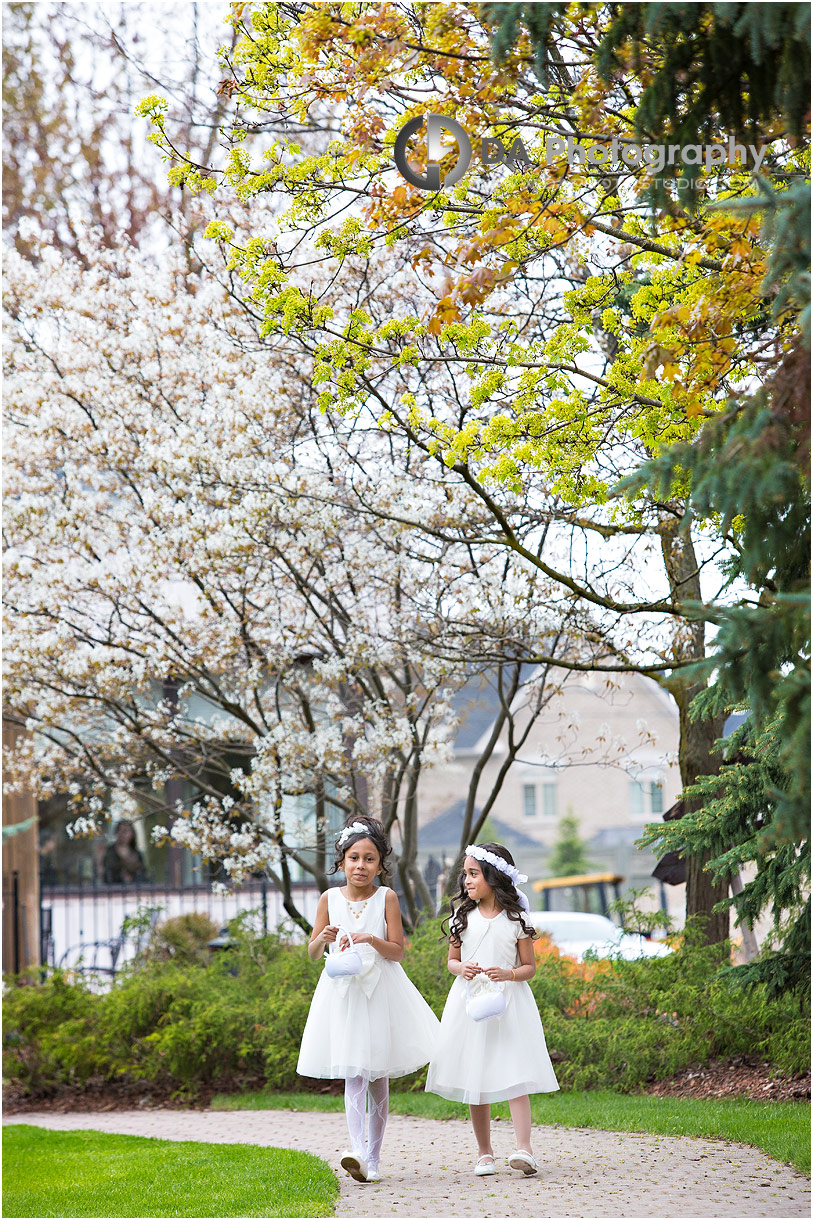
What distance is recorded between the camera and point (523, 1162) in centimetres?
554

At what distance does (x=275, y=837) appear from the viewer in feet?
35.4

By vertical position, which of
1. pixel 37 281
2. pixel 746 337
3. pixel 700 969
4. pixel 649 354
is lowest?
pixel 700 969

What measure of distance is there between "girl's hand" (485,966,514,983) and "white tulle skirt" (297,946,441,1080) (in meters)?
0.40

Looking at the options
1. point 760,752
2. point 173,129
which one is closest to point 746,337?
point 760,752

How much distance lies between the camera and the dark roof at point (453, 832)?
39.8 m

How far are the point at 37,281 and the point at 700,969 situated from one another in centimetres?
889

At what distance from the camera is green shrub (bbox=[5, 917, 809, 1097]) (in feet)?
27.8

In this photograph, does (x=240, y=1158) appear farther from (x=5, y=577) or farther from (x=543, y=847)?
(x=543, y=847)

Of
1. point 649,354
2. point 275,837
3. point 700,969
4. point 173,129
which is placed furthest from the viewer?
point 173,129

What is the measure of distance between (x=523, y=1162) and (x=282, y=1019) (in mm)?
4376

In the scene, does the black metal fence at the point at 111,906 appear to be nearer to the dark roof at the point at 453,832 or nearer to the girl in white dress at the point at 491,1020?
the girl in white dress at the point at 491,1020

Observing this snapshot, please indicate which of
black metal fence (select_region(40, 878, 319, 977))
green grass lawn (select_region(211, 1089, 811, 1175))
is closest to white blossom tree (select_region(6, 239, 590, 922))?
green grass lawn (select_region(211, 1089, 811, 1175))

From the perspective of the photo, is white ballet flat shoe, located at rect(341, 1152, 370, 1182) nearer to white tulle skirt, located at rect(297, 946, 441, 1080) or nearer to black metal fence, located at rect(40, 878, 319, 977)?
white tulle skirt, located at rect(297, 946, 441, 1080)

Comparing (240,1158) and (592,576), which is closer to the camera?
(240,1158)
